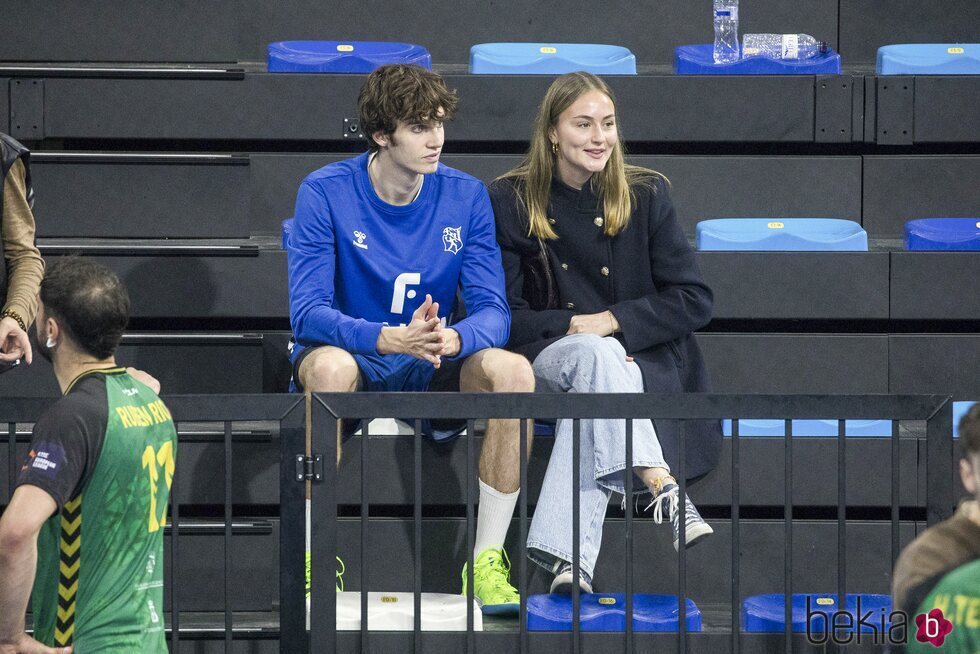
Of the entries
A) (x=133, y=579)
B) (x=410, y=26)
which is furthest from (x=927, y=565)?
(x=410, y=26)

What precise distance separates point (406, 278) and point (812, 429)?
123 cm

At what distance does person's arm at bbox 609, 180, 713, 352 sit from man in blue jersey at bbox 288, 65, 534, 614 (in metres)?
0.35

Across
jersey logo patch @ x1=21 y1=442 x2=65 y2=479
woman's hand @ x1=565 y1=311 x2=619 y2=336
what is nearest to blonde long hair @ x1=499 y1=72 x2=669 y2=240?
woman's hand @ x1=565 y1=311 x2=619 y2=336

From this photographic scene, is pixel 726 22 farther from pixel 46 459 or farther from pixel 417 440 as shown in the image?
pixel 46 459

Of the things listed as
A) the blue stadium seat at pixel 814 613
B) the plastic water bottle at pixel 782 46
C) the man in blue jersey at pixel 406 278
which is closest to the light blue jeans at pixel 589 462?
the man in blue jersey at pixel 406 278

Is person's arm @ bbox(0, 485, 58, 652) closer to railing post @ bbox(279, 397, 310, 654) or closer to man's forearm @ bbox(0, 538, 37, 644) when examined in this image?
man's forearm @ bbox(0, 538, 37, 644)

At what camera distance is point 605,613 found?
3088 millimetres

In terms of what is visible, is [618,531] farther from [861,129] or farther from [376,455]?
[861,129]

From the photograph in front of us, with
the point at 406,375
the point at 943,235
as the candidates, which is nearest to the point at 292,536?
the point at 406,375

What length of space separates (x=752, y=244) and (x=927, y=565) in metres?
2.51

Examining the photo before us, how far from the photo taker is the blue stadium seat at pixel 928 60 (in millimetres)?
4648

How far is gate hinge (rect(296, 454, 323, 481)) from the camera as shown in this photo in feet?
9.18

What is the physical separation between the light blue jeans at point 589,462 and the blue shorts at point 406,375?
304 mm

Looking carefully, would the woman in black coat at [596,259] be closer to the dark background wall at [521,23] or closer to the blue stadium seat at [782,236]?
the blue stadium seat at [782,236]
